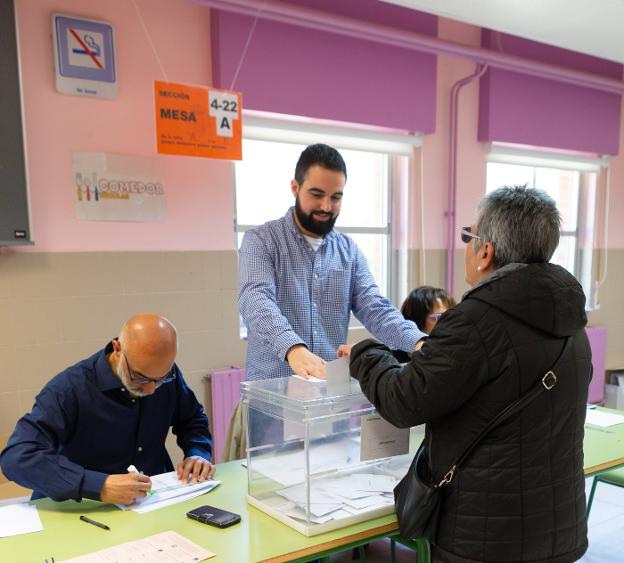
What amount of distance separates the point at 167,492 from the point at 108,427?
27 cm

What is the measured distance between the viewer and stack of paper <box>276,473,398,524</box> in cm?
143

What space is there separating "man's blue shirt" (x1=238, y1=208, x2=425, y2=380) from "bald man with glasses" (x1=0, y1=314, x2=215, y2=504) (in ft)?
1.15

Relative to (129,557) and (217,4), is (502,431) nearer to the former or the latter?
(129,557)

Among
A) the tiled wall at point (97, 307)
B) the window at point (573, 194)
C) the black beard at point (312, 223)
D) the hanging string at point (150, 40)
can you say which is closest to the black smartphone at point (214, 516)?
the black beard at point (312, 223)

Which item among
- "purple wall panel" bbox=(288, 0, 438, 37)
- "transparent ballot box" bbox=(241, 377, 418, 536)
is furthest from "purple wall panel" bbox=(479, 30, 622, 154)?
"transparent ballot box" bbox=(241, 377, 418, 536)

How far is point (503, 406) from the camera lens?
120 centimetres

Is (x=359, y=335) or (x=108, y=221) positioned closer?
(x=108, y=221)

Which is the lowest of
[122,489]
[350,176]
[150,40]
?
[122,489]

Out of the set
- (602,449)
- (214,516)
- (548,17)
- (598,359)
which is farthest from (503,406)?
(598,359)

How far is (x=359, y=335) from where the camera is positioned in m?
3.86

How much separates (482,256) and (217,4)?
2.28 meters

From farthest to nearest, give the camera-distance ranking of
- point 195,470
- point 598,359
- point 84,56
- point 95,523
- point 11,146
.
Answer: point 598,359 → point 84,56 → point 11,146 → point 195,470 → point 95,523

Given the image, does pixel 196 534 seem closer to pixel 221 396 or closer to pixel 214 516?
pixel 214 516

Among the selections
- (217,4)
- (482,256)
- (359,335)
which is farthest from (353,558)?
(217,4)
